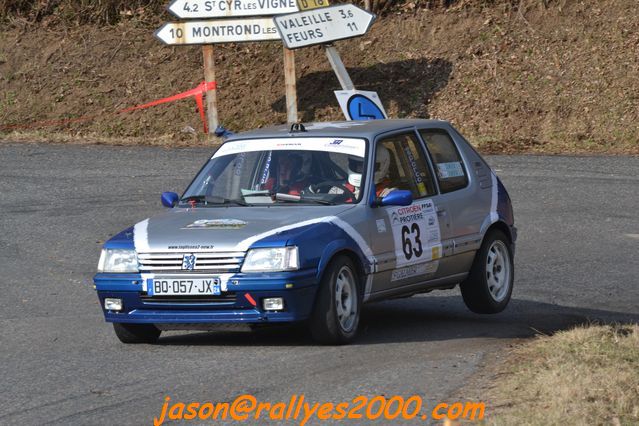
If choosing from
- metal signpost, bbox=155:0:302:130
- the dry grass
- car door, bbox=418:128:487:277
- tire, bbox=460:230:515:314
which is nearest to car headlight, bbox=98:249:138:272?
car door, bbox=418:128:487:277

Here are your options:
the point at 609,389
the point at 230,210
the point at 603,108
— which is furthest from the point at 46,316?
the point at 603,108

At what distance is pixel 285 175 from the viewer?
382 inches

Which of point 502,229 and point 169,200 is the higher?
point 169,200

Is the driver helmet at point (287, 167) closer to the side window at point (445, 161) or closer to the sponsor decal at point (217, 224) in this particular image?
the sponsor decal at point (217, 224)

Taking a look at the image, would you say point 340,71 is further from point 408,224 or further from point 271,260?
point 271,260

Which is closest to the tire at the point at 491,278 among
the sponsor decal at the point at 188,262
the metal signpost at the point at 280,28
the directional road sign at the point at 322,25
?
the sponsor decal at the point at 188,262

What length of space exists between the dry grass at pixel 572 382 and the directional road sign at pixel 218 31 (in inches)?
598

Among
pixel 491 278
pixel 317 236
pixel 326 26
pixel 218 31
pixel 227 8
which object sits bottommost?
pixel 491 278

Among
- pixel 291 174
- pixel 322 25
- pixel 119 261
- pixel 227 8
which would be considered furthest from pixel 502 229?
pixel 227 8

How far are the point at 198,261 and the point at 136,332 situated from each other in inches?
38.4

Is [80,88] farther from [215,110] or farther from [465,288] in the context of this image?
[465,288]

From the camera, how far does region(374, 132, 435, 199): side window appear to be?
9758mm

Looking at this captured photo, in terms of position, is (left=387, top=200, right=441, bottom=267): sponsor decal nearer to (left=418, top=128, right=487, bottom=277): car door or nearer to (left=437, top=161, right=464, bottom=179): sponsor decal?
(left=418, top=128, right=487, bottom=277): car door

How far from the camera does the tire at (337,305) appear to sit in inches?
339
